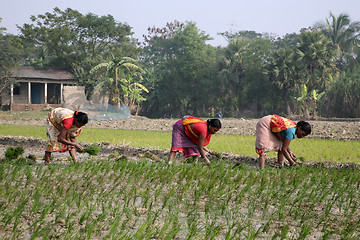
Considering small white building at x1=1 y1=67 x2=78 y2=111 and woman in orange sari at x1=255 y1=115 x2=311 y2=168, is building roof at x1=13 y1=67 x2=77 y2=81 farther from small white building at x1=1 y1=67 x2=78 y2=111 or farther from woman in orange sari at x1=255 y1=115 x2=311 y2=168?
woman in orange sari at x1=255 y1=115 x2=311 y2=168

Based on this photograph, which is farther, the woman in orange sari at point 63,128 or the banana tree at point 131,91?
the banana tree at point 131,91

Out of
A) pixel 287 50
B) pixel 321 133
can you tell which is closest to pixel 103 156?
pixel 321 133

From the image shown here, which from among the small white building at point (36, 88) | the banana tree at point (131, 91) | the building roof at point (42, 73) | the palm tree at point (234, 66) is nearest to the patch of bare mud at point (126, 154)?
the banana tree at point (131, 91)

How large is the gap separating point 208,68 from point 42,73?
11501 mm

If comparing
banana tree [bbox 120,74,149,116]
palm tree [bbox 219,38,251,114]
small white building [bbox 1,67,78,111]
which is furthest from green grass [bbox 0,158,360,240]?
small white building [bbox 1,67,78,111]

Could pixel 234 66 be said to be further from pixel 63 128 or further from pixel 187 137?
pixel 63 128

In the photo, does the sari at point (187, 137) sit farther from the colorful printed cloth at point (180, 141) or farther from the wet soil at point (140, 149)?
the wet soil at point (140, 149)

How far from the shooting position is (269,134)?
592 centimetres

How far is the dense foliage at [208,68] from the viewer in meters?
23.8

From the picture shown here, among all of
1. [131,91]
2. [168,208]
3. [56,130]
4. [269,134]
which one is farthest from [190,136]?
[131,91]

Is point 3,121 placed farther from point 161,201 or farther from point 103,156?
point 161,201

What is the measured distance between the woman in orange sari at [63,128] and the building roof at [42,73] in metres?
20.7

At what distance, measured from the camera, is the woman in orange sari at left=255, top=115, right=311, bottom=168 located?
18.5ft

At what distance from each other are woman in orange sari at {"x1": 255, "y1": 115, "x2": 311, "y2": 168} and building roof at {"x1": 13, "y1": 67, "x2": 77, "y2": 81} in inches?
869
